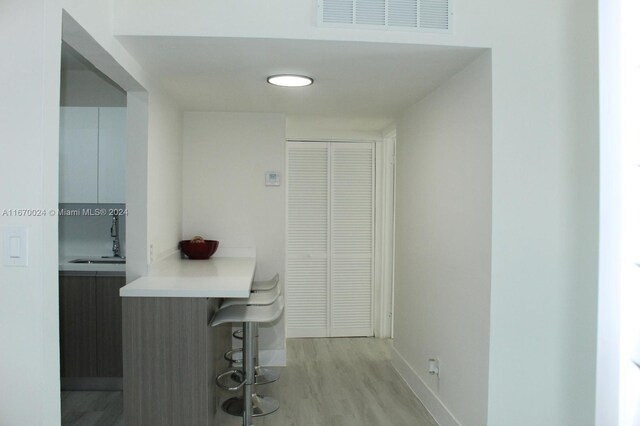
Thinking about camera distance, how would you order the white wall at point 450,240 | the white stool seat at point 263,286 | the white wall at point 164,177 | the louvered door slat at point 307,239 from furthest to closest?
1. the louvered door slat at point 307,239
2. the white stool seat at point 263,286
3. the white wall at point 164,177
4. the white wall at point 450,240

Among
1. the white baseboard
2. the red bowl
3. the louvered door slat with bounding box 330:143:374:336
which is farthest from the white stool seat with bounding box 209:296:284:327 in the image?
the louvered door slat with bounding box 330:143:374:336

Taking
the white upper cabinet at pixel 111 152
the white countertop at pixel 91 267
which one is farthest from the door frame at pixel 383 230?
the white countertop at pixel 91 267

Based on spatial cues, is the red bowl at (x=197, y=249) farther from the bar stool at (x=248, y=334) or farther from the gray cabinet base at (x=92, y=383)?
the gray cabinet base at (x=92, y=383)

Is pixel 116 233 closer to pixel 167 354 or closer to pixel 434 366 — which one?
pixel 167 354

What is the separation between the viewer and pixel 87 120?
3.89 meters

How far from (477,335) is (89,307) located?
103 inches

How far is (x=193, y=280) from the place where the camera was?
2.97 m

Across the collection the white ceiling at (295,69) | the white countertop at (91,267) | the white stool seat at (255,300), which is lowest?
the white stool seat at (255,300)

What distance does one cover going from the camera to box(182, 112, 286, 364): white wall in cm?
439

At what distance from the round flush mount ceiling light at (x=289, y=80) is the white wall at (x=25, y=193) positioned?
5.21 feet

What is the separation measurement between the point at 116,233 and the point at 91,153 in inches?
27.0

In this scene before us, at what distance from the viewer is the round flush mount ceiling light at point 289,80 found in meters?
3.10

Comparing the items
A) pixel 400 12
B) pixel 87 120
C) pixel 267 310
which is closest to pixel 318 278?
pixel 267 310

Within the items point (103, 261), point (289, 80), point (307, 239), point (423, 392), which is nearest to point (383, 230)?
point (307, 239)
